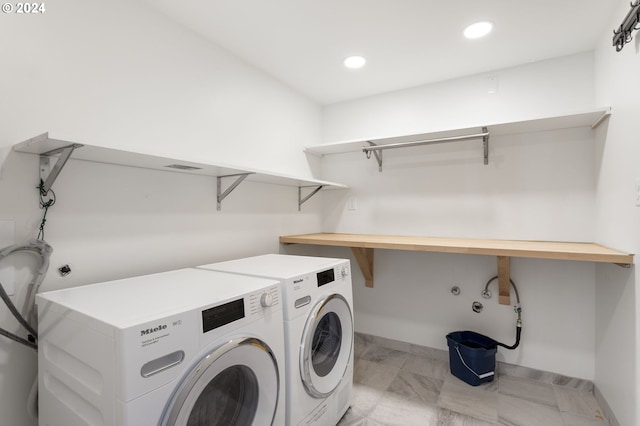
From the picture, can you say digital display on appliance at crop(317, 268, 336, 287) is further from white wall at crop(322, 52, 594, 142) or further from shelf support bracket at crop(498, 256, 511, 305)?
white wall at crop(322, 52, 594, 142)

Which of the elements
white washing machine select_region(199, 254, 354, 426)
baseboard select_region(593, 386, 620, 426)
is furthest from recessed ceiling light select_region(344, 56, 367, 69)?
baseboard select_region(593, 386, 620, 426)

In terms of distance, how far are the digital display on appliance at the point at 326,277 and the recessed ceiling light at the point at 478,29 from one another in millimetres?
1547

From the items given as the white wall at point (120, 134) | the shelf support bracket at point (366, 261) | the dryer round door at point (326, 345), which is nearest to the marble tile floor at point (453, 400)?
the dryer round door at point (326, 345)

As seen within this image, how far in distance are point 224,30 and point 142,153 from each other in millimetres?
989

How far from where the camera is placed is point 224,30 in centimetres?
175

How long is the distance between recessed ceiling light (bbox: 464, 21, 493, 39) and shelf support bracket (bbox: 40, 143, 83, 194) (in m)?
2.00

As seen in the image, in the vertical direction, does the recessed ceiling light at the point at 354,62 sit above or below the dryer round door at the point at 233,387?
above

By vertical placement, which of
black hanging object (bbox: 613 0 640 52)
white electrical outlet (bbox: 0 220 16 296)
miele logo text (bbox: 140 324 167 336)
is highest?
black hanging object (bbox: 613 0 640 52)

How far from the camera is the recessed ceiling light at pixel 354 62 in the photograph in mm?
2055

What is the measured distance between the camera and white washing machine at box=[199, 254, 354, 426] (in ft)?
4.24

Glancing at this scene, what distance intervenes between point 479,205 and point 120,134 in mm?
2252

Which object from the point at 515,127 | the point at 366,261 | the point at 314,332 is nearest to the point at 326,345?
the point at 314,332

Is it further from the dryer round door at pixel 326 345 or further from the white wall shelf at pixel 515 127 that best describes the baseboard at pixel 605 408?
the white wall shelf at pixel 515 127

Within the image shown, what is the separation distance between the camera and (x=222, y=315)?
100cm
